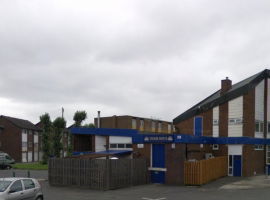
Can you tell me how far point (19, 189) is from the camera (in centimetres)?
1504

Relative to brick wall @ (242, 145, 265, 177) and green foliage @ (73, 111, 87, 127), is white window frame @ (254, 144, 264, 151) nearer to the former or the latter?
brick wall @ (242, 145, 265, 177)

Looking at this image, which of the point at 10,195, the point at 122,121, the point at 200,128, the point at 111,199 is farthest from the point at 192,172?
the point at 122,121

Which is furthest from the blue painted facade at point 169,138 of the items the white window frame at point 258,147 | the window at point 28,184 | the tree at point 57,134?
the tree at point 57,134

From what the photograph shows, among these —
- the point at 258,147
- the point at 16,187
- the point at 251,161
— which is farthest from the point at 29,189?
the point at 258,147

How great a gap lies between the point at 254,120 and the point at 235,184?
9128 mm

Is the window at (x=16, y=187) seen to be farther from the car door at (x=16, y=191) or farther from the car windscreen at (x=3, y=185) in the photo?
the car windscreen at (x=3, y=185)

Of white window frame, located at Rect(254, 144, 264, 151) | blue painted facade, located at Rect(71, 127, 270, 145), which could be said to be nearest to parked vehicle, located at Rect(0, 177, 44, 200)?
blue painted facade, located at Rect(71, 127, 270, 145)

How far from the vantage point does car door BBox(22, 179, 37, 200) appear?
15.3m

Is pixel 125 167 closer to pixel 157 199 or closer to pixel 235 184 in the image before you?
pixel 157 199

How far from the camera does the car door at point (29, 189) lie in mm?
15305

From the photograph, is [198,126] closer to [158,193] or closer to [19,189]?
[158,193]

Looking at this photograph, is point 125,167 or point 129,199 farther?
point 125,167

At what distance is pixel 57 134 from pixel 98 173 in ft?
112

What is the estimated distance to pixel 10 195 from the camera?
1427cm
